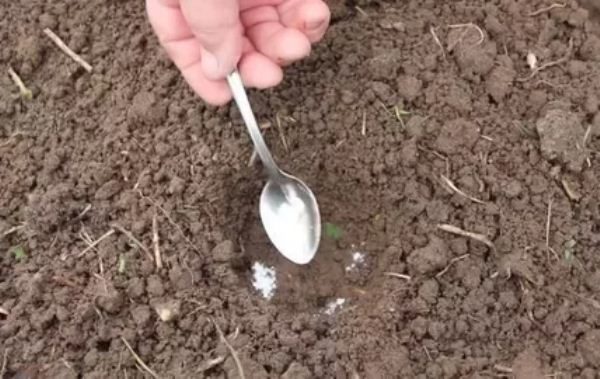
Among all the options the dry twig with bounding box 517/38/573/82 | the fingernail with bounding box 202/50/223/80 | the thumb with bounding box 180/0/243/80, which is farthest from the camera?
the dry twig with bounding box 517/38/573/82

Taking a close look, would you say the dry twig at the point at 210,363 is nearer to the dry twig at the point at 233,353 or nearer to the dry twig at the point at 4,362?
the dry twig at the point at 233,353

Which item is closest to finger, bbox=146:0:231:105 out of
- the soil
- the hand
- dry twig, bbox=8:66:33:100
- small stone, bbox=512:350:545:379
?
the hand

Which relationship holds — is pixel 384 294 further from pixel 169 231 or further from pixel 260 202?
pixel 169 231

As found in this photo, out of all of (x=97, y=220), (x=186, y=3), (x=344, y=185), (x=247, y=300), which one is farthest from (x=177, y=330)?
(x=186, y=3)

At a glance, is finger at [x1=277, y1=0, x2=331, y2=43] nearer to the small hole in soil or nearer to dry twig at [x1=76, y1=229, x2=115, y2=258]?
dry twig at [x1=76, y1=229, x2=115, y2=258]

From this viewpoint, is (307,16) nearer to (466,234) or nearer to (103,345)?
(466,234)

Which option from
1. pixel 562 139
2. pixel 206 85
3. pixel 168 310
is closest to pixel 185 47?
pixel 206 85

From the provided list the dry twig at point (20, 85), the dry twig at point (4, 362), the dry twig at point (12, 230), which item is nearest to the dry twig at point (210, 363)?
the dry twig at point (4, 362)
